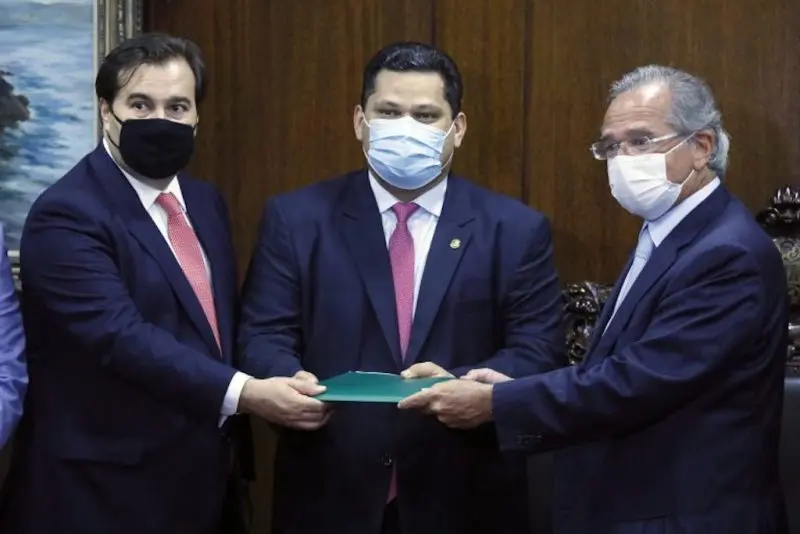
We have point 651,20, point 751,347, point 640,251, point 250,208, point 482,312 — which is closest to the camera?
point 751,347

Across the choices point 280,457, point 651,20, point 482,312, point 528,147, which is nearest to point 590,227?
point 528,147

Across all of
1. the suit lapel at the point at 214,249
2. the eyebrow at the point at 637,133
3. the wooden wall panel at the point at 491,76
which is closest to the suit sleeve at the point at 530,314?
the eyebrow at the point at 637,133

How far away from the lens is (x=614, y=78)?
3.18m

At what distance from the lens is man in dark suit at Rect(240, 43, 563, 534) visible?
2.43 m

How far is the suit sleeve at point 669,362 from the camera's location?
2.02m

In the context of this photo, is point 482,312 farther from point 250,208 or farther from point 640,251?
point 250,208

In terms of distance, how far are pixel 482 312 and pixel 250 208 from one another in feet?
3.75

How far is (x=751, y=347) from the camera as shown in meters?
2.04

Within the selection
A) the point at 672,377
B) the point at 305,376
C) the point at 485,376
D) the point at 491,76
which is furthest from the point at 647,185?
the point at 491,76

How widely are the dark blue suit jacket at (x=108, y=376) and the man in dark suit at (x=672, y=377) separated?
1.56 ft

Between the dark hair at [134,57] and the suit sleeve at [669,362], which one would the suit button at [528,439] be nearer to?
the suit sleeve at [669,362]

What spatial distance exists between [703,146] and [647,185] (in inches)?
5.0

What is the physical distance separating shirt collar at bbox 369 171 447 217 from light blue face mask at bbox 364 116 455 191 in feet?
0.10

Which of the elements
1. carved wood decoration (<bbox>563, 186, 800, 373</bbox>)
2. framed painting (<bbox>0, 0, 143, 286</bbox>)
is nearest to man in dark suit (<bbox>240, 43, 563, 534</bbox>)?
carved wood decoration (<bbox>563, 186, 800, 373</bbox>)
